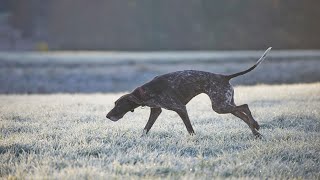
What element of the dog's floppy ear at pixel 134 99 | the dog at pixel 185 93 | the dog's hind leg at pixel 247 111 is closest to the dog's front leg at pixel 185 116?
the dog at pixel 185 93

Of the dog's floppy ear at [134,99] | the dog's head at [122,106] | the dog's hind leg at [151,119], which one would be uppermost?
the dog's floppy ear at [134,99]

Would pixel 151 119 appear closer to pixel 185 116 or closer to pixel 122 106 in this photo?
pixel 122 106

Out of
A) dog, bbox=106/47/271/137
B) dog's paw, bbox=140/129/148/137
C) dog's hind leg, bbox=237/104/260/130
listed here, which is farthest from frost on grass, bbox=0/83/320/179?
dog, bbox=106/47/271/137

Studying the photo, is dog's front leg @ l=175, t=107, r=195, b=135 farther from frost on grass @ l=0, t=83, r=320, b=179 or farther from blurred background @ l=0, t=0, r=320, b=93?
blurred background @ l=0, t=0, r=320, b=93

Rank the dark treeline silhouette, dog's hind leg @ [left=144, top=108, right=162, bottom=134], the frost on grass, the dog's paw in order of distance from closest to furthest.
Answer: the frost on grass
the dog's paw
dog's hind leg @ [left=144, top=108, right=162, bottom=134]
the dark treeline silhouette

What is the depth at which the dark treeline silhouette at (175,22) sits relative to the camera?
4866 cm

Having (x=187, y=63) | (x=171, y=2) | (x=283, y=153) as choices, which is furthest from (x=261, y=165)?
(x=171, y=2)

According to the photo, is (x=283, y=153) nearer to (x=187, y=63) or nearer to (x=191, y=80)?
(x=191, y=80)

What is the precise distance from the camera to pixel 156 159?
8.45m

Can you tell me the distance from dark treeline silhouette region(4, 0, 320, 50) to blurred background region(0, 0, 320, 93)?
0.09 metres

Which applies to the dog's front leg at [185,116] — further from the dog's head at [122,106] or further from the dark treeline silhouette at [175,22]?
the dark treeline silhouette at [175,22]

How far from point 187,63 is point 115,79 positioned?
7429 mm

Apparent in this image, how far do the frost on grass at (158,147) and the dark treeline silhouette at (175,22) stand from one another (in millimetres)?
36003

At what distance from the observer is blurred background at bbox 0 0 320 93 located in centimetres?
3388
